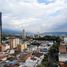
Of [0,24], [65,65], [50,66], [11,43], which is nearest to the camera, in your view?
[65,65]

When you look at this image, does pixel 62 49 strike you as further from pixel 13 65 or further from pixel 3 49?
pixel 3 49

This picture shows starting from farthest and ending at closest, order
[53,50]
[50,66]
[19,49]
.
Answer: [19,49] < [53,50] < [50,66]

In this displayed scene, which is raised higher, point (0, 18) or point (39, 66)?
point (0, 18)

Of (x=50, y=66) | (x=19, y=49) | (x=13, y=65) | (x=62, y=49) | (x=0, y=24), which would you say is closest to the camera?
(x=13, y=65)

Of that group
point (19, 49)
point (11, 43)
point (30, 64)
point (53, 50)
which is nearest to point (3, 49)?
point (19, 49)

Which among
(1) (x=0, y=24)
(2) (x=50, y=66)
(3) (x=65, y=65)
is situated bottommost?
(2) (x=50, y=66)

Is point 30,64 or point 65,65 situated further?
point 30,64

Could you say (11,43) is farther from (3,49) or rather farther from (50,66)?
(50,66)

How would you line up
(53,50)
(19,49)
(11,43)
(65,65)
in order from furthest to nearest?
1. (11,43)
2. (19,49)
3. (53,50)
4. (65,65)

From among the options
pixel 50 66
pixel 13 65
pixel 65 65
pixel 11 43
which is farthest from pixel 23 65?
pixel 11 43
